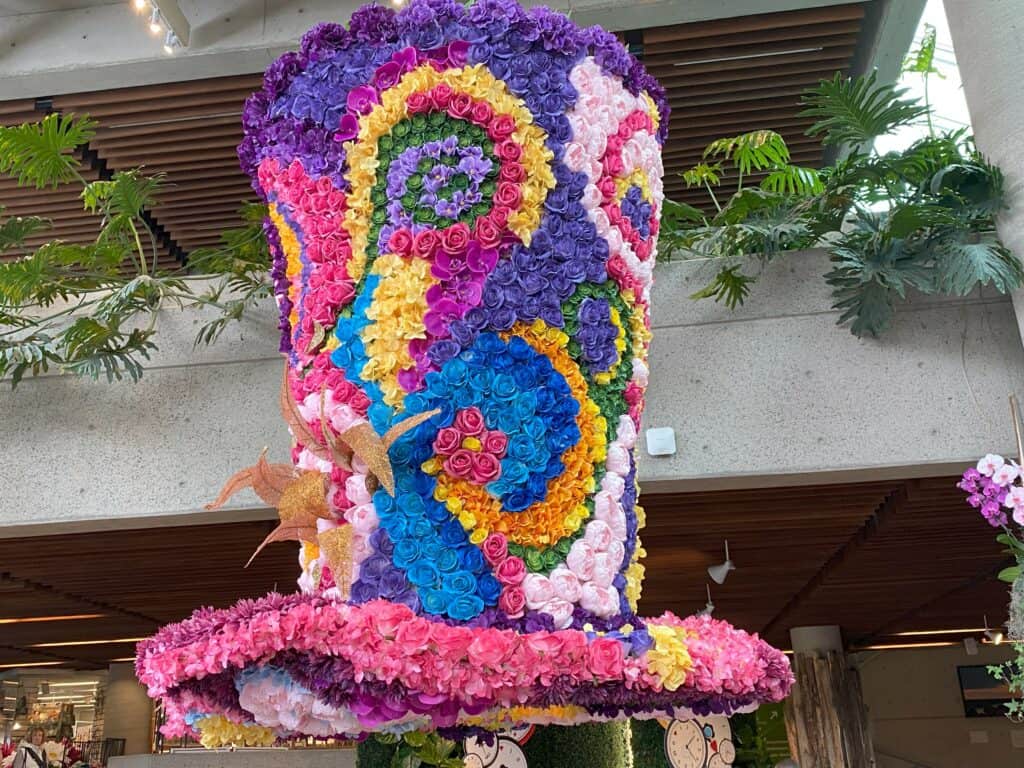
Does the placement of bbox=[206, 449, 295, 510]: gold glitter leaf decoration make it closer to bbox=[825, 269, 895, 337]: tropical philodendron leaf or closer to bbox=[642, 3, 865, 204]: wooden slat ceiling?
bbox=[825, 269, 895, 337]: tropical philodendron leaf

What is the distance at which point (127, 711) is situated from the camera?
12.7m

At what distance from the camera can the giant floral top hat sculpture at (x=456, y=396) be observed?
5.95ft

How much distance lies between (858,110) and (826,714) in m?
6.61

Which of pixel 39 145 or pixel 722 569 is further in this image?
pixel 722 569

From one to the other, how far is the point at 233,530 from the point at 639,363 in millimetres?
3520

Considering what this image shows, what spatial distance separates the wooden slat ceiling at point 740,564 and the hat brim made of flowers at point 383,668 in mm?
2758

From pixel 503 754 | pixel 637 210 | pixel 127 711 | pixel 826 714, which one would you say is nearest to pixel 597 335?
pixel 637 210

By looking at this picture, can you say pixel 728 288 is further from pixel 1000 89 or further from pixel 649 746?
pixel 649 746

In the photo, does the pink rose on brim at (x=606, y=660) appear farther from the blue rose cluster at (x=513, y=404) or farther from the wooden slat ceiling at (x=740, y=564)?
the wooden slat ceiling at (x=740, y=564)

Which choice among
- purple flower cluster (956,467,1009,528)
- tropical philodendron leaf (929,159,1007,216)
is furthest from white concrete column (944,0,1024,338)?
purple flower cluster (956,467,1009,528)

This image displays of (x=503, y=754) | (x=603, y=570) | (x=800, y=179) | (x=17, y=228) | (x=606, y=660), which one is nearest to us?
(x=606, y=660)

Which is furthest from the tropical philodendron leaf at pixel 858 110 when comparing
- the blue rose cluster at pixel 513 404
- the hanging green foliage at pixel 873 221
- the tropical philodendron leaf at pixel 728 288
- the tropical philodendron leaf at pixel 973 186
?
the blue rose cluster at pixel 513 404

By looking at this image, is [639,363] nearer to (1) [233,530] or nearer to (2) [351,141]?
(2) [351,141]

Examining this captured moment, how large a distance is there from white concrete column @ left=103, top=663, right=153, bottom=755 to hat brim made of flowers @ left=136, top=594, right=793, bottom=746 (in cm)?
1163
